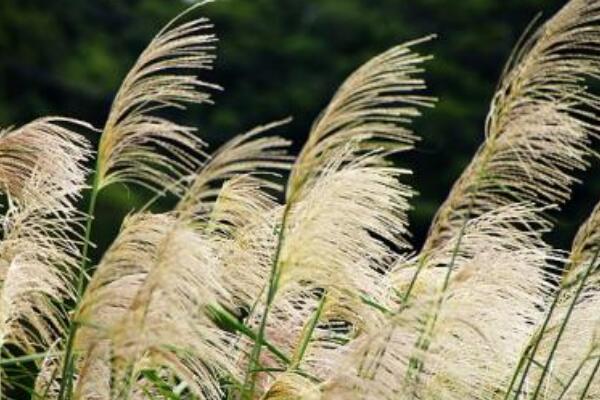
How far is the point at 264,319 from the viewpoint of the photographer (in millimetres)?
2295

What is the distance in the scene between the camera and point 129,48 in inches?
1190

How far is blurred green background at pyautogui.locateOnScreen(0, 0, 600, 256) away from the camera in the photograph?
25656mm

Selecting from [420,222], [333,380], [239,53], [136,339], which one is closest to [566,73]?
[333,380]

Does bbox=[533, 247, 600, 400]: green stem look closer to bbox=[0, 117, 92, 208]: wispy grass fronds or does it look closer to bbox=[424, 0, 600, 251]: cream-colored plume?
bbox=[424, 0, 600, 251]: cream-colored plume

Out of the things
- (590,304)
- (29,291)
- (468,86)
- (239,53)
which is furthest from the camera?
(239,53)

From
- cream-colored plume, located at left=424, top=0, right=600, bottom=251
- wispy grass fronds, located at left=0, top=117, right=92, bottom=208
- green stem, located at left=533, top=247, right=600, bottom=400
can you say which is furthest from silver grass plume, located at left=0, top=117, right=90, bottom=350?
green stem, located at left=533, top=247, right=600, bottom=400

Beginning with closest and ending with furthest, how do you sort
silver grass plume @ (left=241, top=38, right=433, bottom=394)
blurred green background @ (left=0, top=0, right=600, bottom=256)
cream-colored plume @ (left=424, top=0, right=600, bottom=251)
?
silver grass plume @ (left=241, top=38, right=433, bottom=394), cream-colored plume @ (left=424, top=0, right=600, bottom=251), blurred green background @ (left=0, top=0, right=600, bottom=256)

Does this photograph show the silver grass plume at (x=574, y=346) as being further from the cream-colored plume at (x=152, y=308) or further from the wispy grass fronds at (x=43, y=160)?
the wispy grass fronds at (x=43, y=160)

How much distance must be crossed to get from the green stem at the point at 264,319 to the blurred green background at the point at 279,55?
2178 cm

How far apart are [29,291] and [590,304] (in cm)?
95

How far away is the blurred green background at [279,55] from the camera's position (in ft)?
84.2

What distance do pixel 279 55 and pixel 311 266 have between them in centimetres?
2689

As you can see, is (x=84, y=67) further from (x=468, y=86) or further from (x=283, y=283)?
(x=283, y=283)

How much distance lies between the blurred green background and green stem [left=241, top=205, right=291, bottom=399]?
21.8 meters
